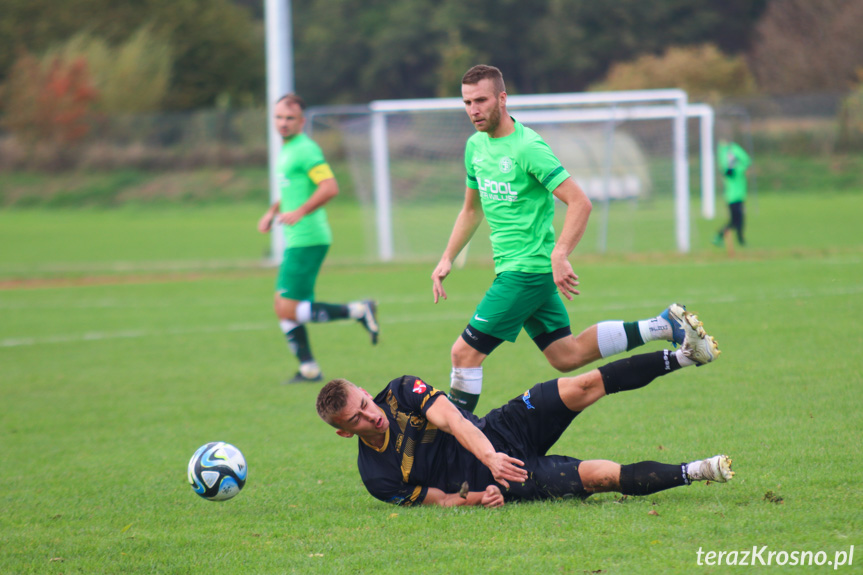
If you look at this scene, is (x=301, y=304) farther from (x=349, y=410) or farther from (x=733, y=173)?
(x=733, y=173)

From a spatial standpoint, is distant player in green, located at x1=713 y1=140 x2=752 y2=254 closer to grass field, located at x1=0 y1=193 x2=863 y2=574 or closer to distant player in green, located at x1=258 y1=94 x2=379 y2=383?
grass field, located at x1=0 y1=193 x2=863 y2=574

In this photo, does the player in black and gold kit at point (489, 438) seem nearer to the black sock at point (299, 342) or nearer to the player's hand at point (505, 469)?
the player's hand at point (505, 469)

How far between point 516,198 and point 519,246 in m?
0.27

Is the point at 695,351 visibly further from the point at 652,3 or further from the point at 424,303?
the point at 652,3

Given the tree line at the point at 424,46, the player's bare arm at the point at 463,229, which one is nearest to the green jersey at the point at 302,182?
the player's bare arm at the point at 463,229

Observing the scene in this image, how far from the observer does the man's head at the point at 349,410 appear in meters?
4.12

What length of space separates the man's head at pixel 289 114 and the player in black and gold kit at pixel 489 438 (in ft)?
14.0

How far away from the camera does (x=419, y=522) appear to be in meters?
4.26

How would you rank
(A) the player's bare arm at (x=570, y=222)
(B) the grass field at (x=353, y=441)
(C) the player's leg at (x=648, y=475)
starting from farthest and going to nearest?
1. (A) the player's bare arm at (x=570, y=222)
2. (C) the player's leg at (x=648, y=475)
3. (B) the grass field at (x=353, y=441)

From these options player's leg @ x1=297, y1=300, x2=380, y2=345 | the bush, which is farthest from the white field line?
the bush

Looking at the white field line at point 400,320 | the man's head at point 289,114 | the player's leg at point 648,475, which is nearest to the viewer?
the player's leg at point 648,475

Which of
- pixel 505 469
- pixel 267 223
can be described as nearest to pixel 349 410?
pixel 505 469

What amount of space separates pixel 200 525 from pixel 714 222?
22821mm

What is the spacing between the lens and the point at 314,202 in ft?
26.6
